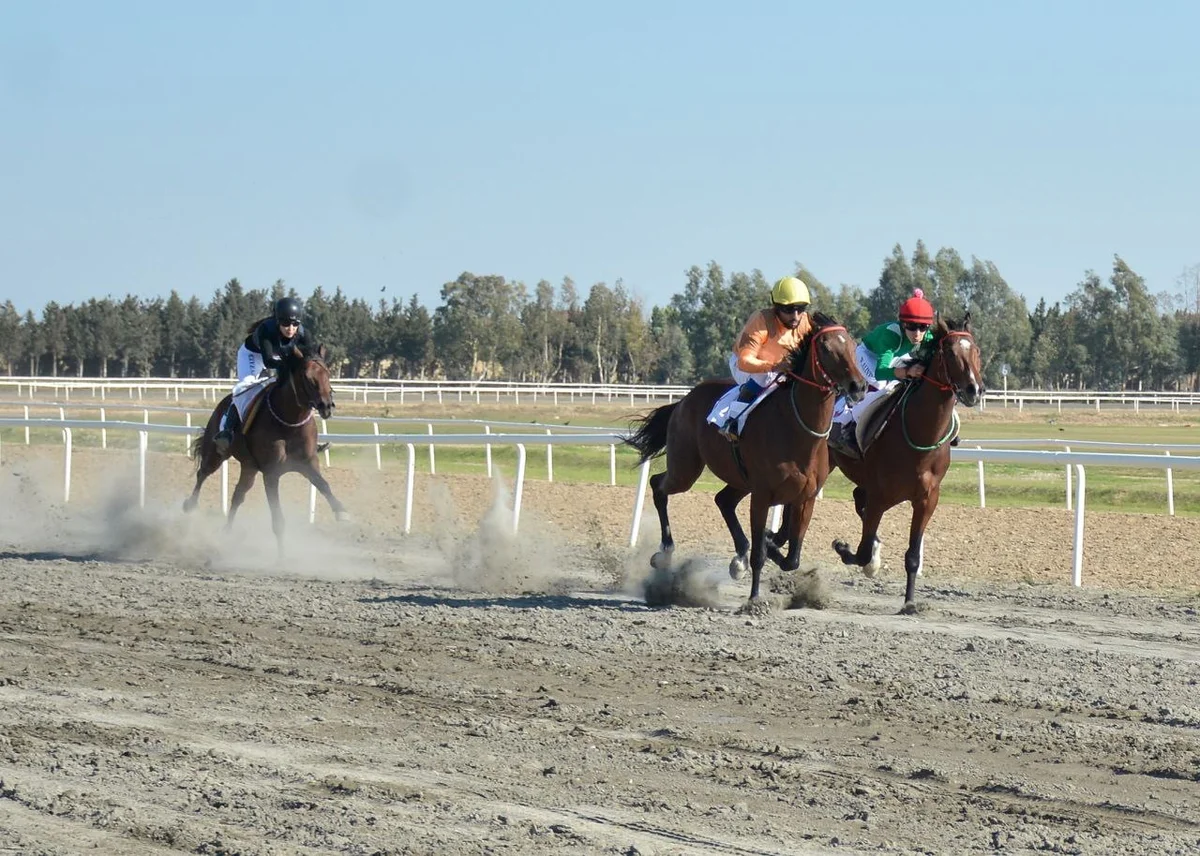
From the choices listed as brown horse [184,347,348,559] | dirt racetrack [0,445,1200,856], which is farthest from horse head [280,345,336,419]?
dirt racetrack [0,445,1200,856]

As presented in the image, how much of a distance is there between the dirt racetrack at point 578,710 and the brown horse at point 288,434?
0.78m

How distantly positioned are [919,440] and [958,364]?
1.93 feet

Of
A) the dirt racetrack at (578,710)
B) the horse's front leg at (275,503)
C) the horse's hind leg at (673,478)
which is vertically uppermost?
the horse's hind leg at (673,478)

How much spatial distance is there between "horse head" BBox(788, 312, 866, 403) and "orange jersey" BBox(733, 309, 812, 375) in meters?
0.19

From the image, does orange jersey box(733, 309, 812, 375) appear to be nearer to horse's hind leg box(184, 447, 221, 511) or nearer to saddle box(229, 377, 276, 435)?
saddle box(229, 377, 276, 435)

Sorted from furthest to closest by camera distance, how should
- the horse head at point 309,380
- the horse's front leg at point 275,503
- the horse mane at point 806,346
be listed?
the horse's front leg at point 275,503
the horse head at point 309,380
the horse mane at point 806,346

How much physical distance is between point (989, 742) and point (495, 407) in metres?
41.2

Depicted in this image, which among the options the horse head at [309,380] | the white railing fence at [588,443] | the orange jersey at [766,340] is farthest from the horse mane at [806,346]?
the horse head at [309,380]

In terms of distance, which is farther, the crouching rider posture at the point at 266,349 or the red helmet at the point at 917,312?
the crouching rider posture at the point at 266,349

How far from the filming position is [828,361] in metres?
8.59

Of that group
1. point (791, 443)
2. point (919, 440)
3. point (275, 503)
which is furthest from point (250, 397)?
point (919, 440)

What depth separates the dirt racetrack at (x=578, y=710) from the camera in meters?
4.40

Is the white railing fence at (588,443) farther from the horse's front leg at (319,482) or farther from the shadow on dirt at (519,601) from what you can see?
the shadow on dirt at (519,601)

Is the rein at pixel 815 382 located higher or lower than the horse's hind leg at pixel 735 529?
higher
